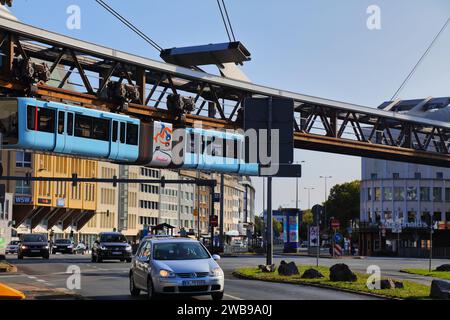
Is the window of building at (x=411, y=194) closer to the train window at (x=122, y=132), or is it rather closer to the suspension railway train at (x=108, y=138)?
the suspension railway train at (x=108, y=138)

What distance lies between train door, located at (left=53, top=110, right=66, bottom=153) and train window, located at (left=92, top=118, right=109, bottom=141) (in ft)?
6.93

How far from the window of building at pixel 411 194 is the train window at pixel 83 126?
84.9 metres

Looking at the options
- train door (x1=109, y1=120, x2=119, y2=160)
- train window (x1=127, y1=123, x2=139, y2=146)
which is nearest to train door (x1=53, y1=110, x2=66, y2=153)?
train door (x1=109, y1=120, x2=119, y2=160)

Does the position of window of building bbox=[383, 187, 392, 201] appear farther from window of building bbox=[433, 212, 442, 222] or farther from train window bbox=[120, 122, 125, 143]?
train window bbox=[120, 122, 125, 143]

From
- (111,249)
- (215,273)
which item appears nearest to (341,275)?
(215,273)

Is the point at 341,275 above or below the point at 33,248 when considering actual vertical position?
above

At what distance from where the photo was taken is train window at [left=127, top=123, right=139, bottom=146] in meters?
40.3

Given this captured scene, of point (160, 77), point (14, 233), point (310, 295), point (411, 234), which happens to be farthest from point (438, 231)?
point (310, 295)

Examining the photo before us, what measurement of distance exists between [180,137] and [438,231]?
71.6 m

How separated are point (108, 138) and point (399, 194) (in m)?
84.1

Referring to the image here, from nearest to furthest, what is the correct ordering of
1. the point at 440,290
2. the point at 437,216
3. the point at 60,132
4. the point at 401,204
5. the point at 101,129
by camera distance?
the point at 440,290, the point at 60,132, the point at 101,129, the point at 437,216, the point at 401,204

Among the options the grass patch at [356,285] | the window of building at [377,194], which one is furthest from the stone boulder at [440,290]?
the window of building at [377,194]

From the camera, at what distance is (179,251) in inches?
732

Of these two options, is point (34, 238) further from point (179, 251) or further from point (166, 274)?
point (166, 274)
